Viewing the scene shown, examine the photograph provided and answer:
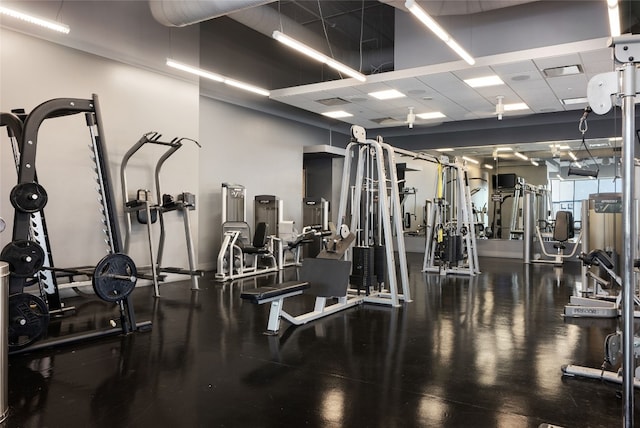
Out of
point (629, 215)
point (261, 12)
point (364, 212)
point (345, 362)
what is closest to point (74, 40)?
point (261, 12)

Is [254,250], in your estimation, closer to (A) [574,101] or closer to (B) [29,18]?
(B) [29,18]

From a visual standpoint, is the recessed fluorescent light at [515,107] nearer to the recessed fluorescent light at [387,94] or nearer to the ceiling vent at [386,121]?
the recessed fluorescent light at [387,94]

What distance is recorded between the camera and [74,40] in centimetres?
538

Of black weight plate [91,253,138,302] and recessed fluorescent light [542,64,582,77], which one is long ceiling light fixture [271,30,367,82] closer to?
recessed fluorescent light [542,64,582,77]

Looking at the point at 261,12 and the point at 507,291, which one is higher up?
the point at 261,12

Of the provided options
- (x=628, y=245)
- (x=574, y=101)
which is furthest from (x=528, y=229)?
(x=628, y=245)

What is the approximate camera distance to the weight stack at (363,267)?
5070 millimetres

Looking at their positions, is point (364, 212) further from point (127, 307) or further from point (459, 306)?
point (127, 307)

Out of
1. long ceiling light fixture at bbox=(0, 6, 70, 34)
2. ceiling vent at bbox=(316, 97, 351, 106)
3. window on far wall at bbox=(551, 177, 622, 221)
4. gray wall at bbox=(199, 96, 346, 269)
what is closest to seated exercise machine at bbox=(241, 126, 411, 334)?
long ceiling light fixture at bbox=(0, 6, 70, 34)

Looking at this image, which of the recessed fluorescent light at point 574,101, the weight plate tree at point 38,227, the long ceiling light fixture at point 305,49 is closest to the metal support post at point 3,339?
the weight plate tree at point 38,227

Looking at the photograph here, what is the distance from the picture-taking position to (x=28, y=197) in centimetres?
321

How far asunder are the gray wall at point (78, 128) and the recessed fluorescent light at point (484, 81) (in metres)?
4.45

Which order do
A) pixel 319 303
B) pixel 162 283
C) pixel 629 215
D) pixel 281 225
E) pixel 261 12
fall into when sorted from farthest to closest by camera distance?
1. pixel 281 225
2. pixel 261 12
3. pixel 162 283
4. pixel 319 303
5. pixel 629 215

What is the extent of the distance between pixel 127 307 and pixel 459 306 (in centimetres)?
A: 341
